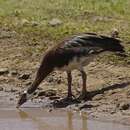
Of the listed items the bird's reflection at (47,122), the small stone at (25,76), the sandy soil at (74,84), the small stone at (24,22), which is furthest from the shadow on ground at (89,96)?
the small stone at (24,22)

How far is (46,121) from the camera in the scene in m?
11.0

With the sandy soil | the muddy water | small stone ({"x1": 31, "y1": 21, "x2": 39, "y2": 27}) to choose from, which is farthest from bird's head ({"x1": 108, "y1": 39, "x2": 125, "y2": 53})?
small stone ({"x1": 31, "y1": 21, "x2": 39, "y2": 27})

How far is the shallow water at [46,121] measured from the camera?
34.6ft

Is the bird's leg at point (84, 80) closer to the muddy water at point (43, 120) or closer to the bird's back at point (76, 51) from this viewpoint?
the bird's back at point (76, 51)

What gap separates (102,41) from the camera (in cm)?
1187

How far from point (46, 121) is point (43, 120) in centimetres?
10

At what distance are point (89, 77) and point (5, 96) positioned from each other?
1.40m

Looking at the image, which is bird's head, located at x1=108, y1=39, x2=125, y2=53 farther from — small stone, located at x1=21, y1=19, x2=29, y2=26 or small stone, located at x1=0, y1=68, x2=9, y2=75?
small stone, located at x1=21, y1=19, x2=29, y2=26

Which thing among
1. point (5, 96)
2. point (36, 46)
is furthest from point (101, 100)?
point (36, 46)

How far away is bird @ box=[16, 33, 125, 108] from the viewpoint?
11.7m

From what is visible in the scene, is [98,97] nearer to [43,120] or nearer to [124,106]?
[124,106]

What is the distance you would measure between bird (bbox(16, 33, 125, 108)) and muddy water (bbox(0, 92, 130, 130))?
0.24 m

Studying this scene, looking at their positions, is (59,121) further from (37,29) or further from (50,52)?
(37,29)

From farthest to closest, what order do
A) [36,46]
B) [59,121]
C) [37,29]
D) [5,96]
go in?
[37,29], [36,46], [5,96], [59,121]
